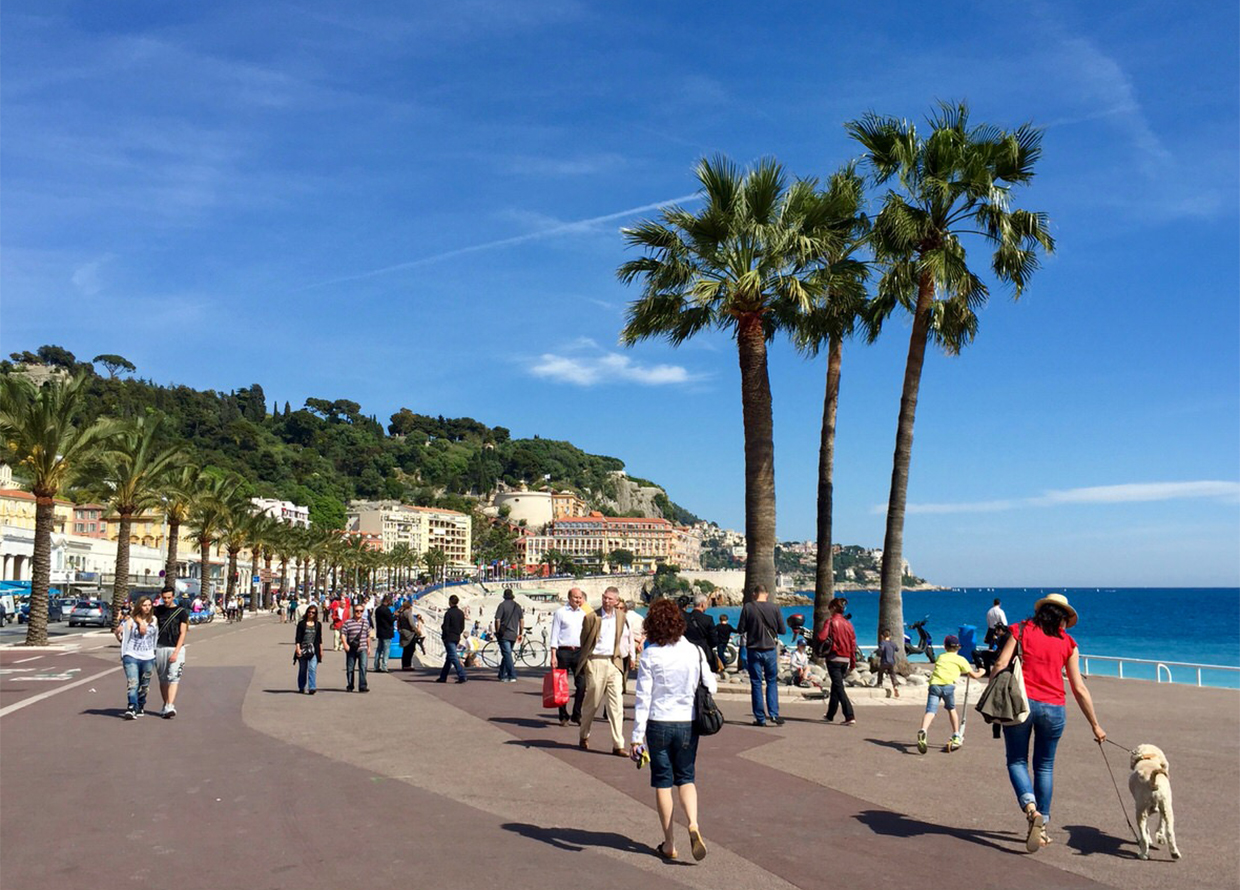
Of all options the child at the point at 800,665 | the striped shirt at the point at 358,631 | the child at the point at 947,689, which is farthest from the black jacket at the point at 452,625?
the child at the point at 947,689

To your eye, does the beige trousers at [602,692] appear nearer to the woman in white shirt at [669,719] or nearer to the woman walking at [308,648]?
the woman in white shirt at [669,719]

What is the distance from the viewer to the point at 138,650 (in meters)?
12.6

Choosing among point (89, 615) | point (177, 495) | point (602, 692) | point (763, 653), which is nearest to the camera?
point (602, 692)

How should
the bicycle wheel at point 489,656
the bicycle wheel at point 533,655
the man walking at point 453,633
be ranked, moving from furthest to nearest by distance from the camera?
1. the bicycle wheel at point 489,656
2. the bicycle wheel at point 533,655
3. the man walking at point 453,633

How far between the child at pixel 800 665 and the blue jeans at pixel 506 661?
15.9 feet

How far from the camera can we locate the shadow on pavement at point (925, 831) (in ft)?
22.3

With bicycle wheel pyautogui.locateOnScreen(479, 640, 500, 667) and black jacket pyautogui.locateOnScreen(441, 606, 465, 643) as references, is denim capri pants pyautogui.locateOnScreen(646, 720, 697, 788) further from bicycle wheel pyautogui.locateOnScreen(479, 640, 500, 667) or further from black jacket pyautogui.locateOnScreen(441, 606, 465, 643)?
bicycle wheel pyautogui.locateOnScreen(479, 640, 500, 667)

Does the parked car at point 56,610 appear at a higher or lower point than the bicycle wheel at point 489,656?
lower

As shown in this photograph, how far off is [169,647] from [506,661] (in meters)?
6.35

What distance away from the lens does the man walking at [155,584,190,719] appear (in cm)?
1254

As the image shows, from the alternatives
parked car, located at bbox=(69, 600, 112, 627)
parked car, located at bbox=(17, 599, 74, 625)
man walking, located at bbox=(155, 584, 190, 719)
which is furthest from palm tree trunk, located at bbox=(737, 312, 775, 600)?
parked car, located at bbox=(17, 599, 74, 625)

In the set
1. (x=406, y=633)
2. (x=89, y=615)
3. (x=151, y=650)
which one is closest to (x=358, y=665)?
(x=151, y=650)

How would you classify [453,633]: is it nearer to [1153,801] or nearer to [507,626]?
[507,626]

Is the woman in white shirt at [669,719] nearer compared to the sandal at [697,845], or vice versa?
the sandal at [697,845]
